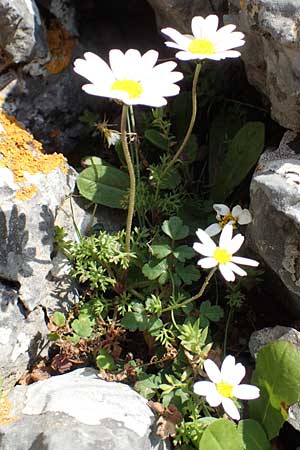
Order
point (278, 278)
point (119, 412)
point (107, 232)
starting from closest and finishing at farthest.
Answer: point (119, 412), point (278, 278), point (107, 232)

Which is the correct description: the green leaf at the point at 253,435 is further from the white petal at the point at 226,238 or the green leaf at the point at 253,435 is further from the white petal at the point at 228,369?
the white petal at the point at 226,238

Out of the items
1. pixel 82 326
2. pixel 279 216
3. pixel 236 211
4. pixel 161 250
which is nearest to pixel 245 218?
pixel 236 211

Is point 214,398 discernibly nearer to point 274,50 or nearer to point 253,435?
point 253,435

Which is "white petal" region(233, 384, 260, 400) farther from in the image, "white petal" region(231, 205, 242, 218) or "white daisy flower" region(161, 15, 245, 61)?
"white daisy flower" region(161, 15, 245, 61)

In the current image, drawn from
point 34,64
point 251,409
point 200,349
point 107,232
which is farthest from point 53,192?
point 251,409

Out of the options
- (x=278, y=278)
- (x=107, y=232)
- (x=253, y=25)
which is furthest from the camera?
(x=107, y=232)

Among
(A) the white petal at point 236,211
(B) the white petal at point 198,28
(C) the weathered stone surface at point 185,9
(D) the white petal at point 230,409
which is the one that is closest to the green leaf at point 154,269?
(A) the white petal at point 236,211

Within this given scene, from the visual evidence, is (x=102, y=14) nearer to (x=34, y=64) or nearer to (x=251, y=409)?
(x=34, y=64)
